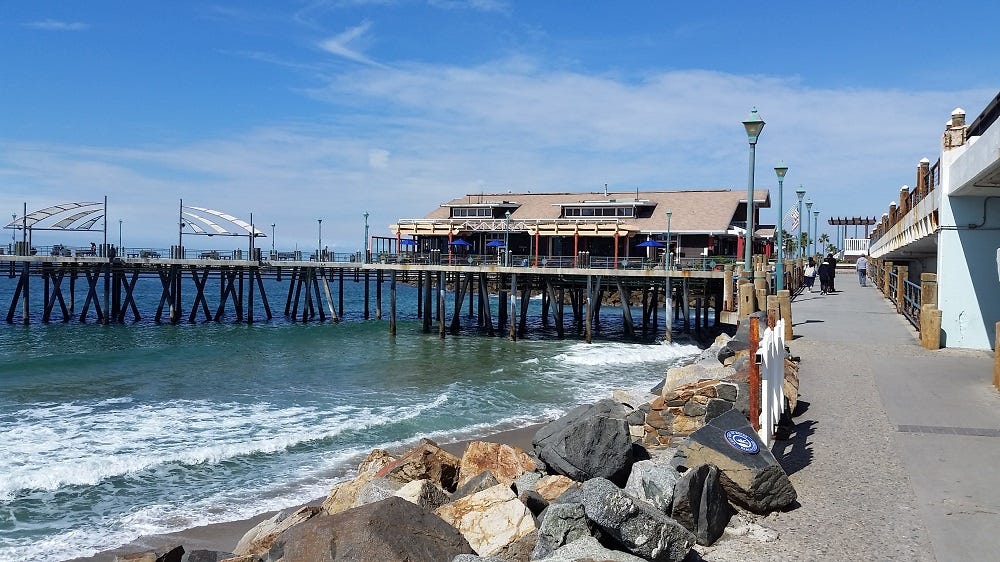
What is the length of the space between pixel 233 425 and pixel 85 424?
326cm

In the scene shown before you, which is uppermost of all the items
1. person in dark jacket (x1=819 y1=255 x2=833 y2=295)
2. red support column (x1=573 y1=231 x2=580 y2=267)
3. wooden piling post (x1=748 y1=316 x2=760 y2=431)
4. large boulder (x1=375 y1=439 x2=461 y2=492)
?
red support column (x1=573 y1=231 x2=580 y2=267)

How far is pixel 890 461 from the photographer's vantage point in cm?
835

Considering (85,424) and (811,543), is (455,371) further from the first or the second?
(811,543)

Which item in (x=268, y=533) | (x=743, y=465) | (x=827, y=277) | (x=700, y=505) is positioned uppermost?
(x=827, y=277)

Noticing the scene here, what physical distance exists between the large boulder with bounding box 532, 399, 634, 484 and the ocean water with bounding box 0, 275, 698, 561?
5.02 metres

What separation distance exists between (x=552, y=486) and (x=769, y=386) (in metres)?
2.64

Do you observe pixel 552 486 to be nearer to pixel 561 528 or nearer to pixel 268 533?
pixel 561 528

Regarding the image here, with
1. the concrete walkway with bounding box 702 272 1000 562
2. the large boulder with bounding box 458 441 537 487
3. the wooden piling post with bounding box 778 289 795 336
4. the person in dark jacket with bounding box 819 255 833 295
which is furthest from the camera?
the person in dark jacket with bounding box 819 255 833 295

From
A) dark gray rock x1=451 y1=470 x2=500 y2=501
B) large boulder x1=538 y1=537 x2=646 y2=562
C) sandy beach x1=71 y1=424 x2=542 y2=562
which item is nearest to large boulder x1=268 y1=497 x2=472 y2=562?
large boulder x1=538 y1=537 x2=646 y2=562

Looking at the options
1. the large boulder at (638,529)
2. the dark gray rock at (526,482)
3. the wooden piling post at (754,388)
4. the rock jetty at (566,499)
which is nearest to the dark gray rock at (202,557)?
the rock jetty at (566,499)

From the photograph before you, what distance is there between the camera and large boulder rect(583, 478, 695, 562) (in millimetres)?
5793

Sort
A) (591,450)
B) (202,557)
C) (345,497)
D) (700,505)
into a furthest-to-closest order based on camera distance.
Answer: (345,497)
(591,450)
(202,557)
(700,505)

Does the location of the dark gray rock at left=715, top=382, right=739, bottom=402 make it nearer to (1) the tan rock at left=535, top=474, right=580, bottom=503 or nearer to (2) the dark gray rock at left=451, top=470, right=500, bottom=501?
(1) the tan rock at left=535, top=474, right=580, bottom=503

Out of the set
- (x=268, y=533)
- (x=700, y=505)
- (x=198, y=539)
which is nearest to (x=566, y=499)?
(x=700, y=505)
